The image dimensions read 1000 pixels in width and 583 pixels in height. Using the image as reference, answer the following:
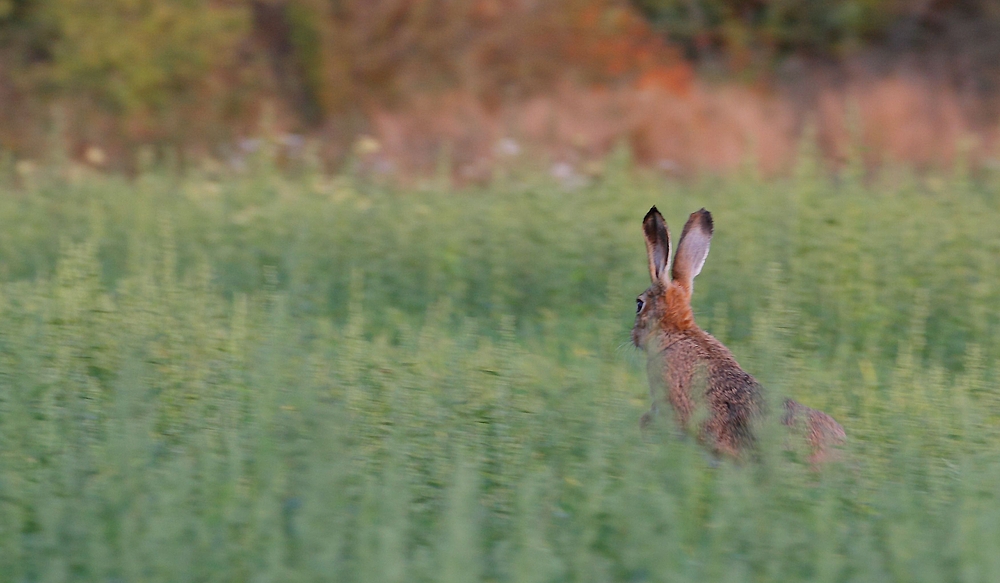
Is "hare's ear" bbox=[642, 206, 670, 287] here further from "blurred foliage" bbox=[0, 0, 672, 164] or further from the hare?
"blurred foliage" bbox=[0, 0, 672, 164]

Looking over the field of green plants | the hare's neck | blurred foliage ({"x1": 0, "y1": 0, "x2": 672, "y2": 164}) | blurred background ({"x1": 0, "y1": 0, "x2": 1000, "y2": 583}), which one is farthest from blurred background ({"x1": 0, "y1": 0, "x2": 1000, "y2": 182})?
the hare's neck

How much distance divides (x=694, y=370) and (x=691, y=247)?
2.29ft

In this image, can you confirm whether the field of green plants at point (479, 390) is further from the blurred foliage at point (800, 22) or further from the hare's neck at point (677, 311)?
the blurred foliage at point (800, 22)

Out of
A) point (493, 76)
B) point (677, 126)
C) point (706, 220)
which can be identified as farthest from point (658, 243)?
point (493, 76)

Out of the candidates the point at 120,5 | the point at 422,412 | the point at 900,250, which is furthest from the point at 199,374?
the point at 120,5

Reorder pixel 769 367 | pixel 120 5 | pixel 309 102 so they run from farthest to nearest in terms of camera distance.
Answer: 1. pixel 309 102
2. pixel 120 5
3. pixel 769 367

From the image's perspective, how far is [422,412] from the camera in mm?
4469

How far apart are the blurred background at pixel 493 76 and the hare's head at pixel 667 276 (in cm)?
786

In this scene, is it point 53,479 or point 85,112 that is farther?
point 85,112

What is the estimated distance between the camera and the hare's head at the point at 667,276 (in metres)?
4.95

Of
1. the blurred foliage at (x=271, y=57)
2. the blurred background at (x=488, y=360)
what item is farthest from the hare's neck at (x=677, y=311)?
the blurred foliage at (x=271, y=57)

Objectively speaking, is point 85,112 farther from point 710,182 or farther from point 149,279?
point 149,279

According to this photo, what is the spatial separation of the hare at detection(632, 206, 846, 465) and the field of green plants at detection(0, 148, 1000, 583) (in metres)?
0.12

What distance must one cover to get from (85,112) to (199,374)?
1286 cm
